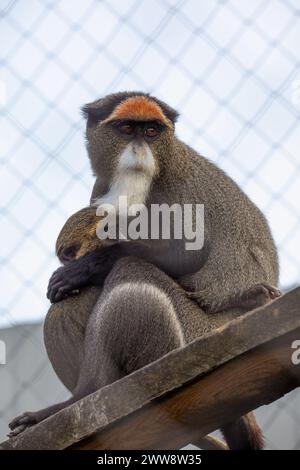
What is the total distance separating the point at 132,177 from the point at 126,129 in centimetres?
32

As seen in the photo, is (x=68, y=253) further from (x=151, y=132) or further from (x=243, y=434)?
(x=243, y=434)

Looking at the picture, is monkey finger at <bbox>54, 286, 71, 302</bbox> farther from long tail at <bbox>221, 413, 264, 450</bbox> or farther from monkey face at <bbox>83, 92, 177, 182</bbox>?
long tail at <bbox>221, 413, 264, 450</bbox>

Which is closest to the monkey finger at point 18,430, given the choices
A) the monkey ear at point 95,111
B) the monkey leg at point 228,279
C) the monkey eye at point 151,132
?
the monkey leg at point 228,279

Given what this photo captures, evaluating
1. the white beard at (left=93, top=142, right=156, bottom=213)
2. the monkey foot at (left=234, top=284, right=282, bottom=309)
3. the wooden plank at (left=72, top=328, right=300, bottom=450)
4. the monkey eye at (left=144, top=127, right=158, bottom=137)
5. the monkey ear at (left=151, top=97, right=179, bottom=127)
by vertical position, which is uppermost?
the monkey ear at (left=151, top=97, right=179, bottom=127)

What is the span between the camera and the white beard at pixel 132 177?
3984mm

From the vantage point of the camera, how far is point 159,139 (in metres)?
4.14

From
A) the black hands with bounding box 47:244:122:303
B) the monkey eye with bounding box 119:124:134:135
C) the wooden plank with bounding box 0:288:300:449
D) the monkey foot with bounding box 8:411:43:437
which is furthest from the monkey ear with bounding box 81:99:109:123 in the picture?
the wooden plank with bounding box 0:288:300:449

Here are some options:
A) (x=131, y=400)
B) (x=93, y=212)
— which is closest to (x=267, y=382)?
(x=131, y=400)

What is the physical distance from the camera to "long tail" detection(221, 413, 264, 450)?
11.4ft

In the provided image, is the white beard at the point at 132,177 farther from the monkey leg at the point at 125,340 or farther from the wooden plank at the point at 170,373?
the wooden plank at the point at 170,373

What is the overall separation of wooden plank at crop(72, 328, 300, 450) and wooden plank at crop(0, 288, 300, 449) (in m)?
0.03

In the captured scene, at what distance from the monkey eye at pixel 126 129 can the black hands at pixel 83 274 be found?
712mm

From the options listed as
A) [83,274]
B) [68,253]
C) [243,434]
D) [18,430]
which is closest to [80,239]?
[68,253]

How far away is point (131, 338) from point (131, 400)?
0.71 metres
